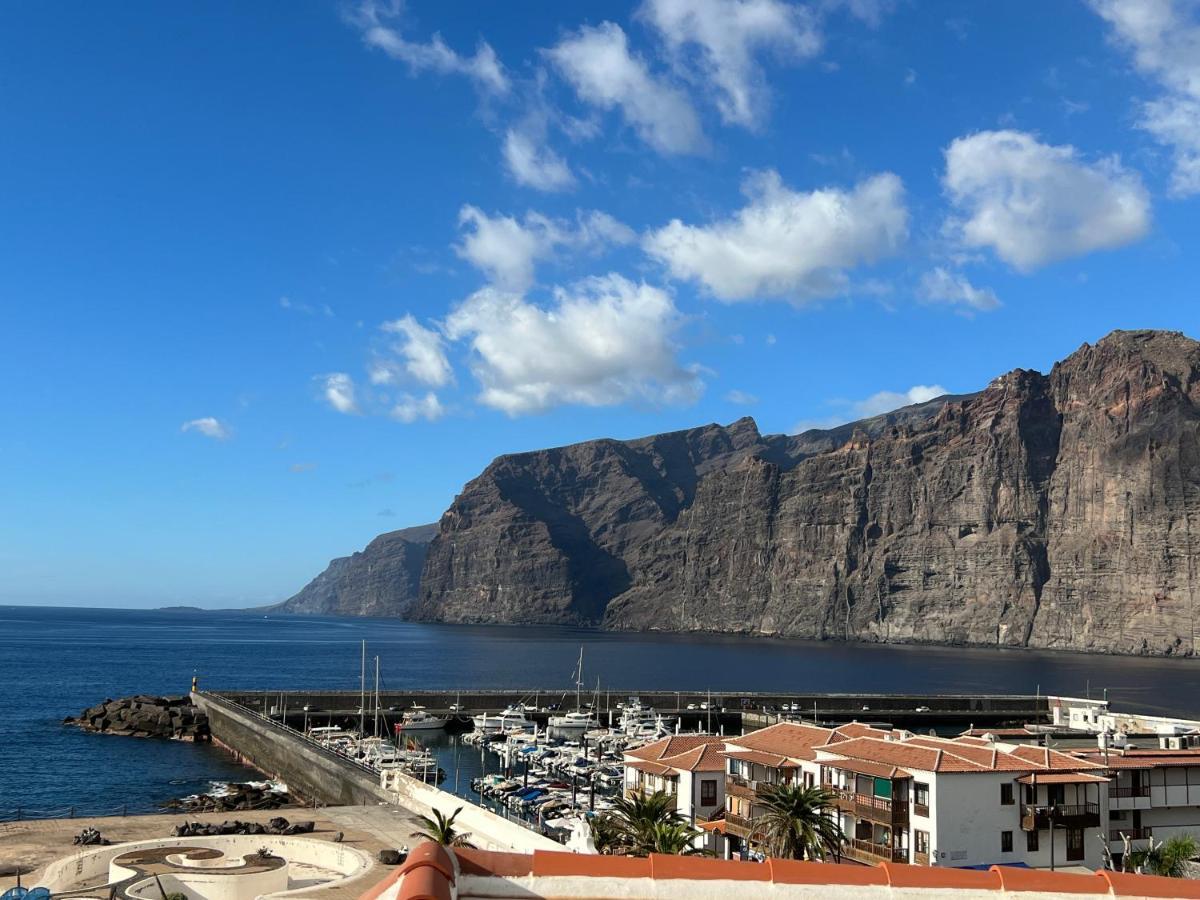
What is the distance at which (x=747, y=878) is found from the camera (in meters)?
11.8

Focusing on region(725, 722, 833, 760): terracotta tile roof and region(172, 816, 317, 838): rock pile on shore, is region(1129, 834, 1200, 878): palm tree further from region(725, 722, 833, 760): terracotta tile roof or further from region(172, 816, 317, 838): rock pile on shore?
region(172, 816, 317, 838): rock pile on shore

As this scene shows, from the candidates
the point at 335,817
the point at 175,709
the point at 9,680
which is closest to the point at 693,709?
the point at 175,709

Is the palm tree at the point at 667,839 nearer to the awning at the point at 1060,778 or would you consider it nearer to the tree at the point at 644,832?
the tree at the point at 644,832

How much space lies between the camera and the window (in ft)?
136

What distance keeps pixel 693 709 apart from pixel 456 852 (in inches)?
4458

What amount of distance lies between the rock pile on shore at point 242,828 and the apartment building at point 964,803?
64.5ft

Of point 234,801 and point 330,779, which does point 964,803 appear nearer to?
point 330,779

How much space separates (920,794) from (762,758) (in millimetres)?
8321

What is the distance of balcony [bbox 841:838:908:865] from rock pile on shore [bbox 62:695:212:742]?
258 feet

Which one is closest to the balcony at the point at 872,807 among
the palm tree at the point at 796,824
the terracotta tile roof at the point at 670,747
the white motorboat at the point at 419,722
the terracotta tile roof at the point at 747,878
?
the palm tree at the point at 796,824

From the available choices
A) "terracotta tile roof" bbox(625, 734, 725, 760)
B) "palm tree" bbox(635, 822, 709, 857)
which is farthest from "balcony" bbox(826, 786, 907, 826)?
"palm tree" bbox(635, 822, 709, 857)

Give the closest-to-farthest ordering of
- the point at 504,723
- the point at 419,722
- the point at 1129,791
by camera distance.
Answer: the point at 1129,791, the point at 504,723, the point at 419,722

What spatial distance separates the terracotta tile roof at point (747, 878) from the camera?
11.0 m

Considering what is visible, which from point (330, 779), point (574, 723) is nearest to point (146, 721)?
point (574, 723)
